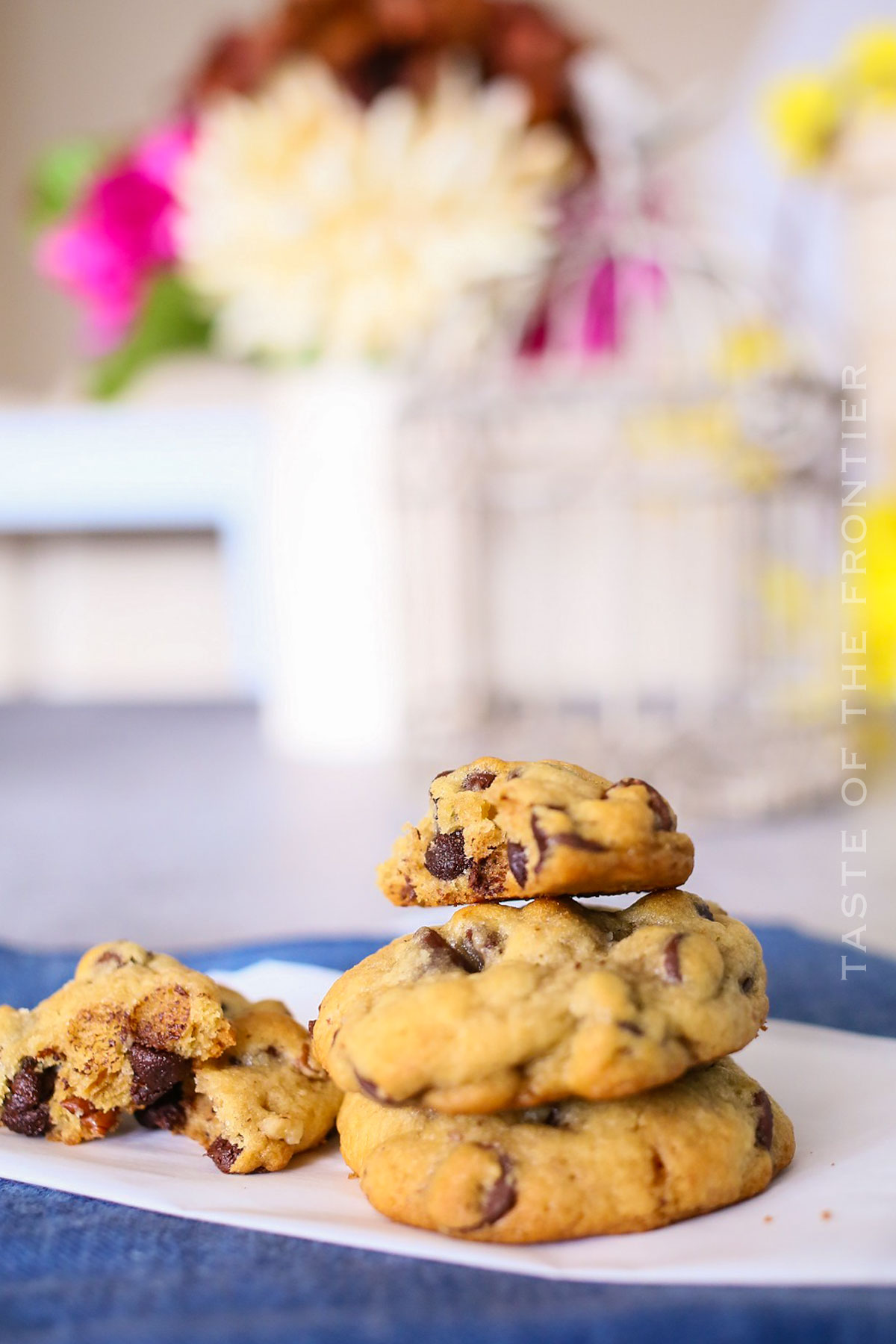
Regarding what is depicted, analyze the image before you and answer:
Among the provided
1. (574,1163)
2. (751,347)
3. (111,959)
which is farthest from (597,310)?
(574,1163)

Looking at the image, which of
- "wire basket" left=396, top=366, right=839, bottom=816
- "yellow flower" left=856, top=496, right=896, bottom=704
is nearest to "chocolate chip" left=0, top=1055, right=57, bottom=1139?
"wire basket" left=396, top=366, right=839, bottom=816

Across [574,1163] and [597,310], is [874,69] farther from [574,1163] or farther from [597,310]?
[574,1163]

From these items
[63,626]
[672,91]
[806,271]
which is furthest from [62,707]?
[672,91]

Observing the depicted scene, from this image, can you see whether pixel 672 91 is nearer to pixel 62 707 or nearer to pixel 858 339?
pixel 858 339

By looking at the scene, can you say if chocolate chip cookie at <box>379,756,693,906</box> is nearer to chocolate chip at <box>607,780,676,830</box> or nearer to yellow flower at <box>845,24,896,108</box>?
chocolate chip at <box>607,780,676,830</box>

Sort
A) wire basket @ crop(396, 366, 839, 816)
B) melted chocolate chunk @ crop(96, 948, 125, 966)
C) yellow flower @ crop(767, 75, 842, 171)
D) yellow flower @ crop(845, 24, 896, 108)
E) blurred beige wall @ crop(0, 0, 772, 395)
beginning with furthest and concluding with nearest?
blurred beige wall @ crop(0, 0, 772, 395)
yellow flower @ crop(767, 75, 842, 171)
yellow flower @ crop(845, 24, 896, 108)
wire basket @ crop(396, 366, 839, 816)
melted chocolate chunk @ crop(96, 948, 125, 966)

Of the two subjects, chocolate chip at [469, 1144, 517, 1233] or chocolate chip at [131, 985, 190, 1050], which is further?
chocolate chip at [131, 985, 190, 1050]

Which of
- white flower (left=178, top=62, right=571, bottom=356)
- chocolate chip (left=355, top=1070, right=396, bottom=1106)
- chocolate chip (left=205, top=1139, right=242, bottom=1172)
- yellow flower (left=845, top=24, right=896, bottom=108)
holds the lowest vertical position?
chocolate chip (left=205, top=1139, right=242, bottom=1172)
